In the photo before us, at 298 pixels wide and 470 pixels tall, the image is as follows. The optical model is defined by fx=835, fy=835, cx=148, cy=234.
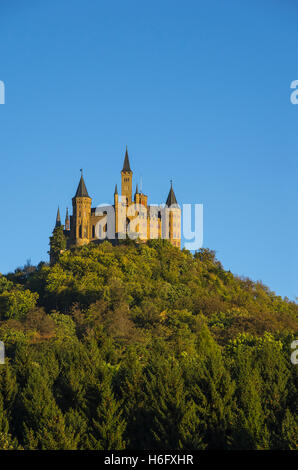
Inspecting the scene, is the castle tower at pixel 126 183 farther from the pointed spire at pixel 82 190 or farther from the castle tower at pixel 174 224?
the castle tower at pixel 174 224

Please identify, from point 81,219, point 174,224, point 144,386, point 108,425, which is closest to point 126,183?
point 174,224

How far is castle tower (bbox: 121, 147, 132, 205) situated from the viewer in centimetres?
11549

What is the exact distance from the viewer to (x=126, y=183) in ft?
386

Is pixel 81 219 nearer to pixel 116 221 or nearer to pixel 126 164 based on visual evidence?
pixel 116 221

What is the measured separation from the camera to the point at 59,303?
104 m

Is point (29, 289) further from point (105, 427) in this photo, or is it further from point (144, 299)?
point (105, 427)

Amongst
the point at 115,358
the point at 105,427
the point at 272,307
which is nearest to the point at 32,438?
the point at 105,427

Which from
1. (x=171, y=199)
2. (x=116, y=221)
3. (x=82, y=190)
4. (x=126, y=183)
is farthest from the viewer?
(x=171, y=199)

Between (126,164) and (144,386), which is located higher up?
(126,164)

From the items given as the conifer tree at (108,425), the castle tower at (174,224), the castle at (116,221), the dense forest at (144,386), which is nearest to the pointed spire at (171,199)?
the castle tower at (174,224)

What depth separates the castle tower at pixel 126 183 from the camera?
4547 inches

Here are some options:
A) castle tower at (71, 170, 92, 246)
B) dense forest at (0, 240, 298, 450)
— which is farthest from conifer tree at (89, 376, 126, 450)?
castle tower at (71, 170, 92, 246)

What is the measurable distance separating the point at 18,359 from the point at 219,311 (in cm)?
4806

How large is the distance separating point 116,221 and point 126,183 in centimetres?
732
